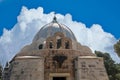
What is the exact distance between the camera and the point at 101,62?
21188 millimetres

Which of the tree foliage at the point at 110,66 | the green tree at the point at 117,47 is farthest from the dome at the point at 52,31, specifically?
the tree foliage at the point at 110,66

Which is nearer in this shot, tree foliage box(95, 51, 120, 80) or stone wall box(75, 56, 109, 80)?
stone wall box(75, 56, 109, 80)

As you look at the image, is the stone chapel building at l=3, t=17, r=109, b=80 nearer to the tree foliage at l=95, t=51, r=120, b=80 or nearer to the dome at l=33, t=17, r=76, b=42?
the dome at l=33, t=17, r=76, b=42

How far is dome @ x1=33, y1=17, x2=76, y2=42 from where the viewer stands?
25.1 meters

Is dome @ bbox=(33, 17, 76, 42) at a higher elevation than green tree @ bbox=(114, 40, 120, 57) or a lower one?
higher

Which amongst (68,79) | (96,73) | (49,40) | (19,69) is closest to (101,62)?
(96,73)

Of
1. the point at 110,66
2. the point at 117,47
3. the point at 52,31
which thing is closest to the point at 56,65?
the point at 52,31

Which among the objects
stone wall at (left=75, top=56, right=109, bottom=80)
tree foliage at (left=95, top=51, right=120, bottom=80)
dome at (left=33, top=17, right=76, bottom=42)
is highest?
dome at (left=33, top=17, right=76, bottom=42)

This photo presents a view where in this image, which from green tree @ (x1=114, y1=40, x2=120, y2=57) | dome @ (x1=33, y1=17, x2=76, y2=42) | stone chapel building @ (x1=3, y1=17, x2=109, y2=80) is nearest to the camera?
stone chapel building @ (x1=3, y1=17, x2=109, y2=80)

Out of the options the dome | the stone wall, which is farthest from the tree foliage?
the stone wall

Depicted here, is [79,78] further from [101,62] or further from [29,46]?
A: [29,46]

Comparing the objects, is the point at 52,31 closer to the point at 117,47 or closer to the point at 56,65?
the point at 56,65

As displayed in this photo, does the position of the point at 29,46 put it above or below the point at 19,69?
above

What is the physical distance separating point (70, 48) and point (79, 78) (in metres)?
2.90
